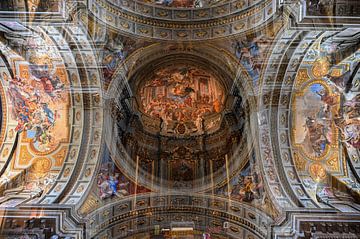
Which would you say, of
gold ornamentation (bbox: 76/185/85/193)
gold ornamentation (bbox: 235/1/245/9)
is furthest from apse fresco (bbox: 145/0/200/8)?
gold ornamentation (bbox: 76/185/85/193)

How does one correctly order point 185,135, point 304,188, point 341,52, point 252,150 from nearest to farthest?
1. point 341,52
2. point 304,188
3. point 252,150
4. point 185,135

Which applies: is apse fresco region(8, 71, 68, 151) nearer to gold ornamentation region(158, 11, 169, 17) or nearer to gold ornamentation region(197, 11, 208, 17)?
gold ornamentation region(158, 11, 169, 17)

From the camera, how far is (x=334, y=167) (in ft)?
42.0

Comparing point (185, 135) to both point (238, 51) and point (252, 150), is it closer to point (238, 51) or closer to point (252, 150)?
point (252, 150)

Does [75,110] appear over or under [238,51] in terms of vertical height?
under

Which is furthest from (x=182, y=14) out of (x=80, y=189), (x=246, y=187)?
(x=80, y=189)

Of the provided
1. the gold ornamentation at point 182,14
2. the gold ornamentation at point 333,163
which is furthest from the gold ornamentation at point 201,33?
the gold ornamentation at point 333,163

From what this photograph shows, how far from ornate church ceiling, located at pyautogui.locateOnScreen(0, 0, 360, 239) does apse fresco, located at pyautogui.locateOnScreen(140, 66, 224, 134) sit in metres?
0.60

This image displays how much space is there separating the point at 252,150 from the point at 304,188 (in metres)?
2.29

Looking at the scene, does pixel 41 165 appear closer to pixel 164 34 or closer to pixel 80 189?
pixel 80 189

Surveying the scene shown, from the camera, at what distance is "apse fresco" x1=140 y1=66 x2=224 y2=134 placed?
1548cm

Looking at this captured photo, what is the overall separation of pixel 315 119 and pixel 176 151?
5.78m

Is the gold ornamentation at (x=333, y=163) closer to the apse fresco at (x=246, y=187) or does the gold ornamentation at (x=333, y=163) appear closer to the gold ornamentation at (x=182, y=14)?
the apse fresco at (x=246, y=187)

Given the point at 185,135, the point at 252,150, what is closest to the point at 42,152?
the point at 185,135
